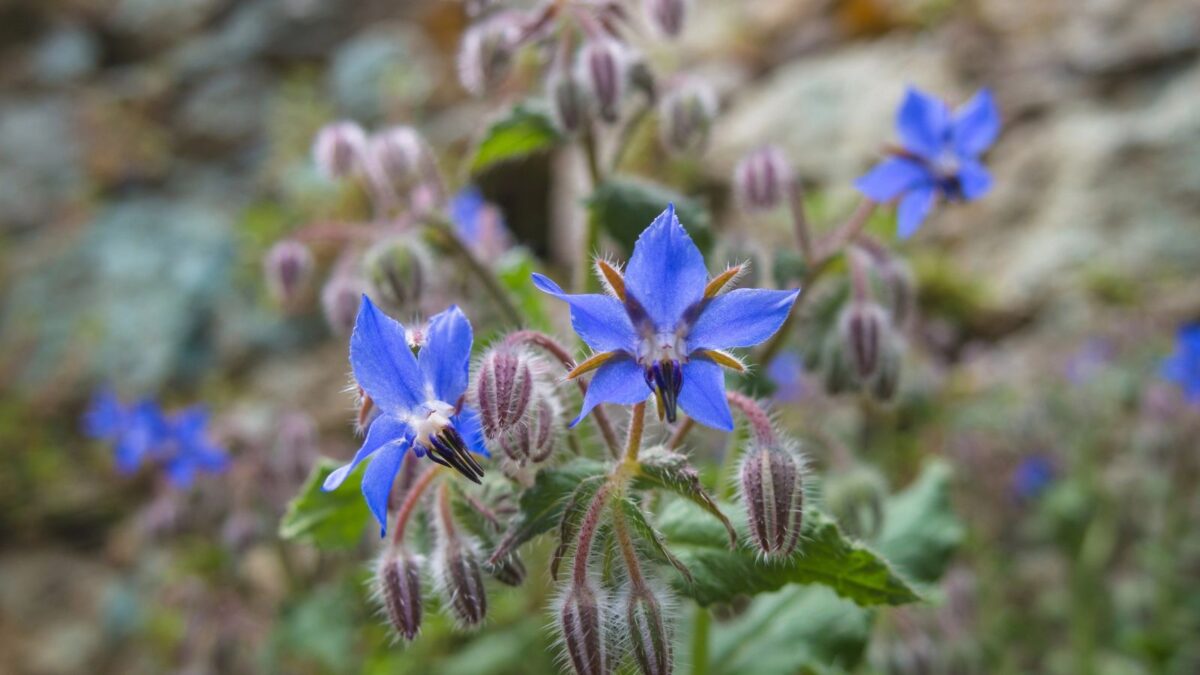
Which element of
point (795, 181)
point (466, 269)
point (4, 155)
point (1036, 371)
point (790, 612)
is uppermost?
point (4, 155)

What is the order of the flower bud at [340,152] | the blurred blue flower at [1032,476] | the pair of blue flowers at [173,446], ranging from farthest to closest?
the blurred blue flower at [1032,476] < the pair of blue flowers at [173,446] < the flower bud at [340,152]

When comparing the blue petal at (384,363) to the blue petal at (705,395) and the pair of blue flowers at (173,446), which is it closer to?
the blue petal at (705,395)

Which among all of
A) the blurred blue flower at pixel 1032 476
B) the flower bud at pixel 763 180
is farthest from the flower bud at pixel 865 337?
the blurred blue flower at pixel 1032 476

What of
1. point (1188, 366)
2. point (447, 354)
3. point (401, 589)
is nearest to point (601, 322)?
point (447, 354)

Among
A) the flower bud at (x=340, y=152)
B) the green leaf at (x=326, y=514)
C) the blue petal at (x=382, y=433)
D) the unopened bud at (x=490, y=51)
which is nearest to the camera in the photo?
the blue petal at (x=382, y=433)

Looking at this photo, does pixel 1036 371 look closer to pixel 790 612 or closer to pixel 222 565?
pixel 790 612

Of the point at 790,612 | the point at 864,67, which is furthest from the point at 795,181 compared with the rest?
the point at 864,67

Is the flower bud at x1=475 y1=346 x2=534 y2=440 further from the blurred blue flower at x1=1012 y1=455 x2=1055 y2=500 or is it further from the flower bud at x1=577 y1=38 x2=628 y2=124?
the blurred blue flower at x1=1012 y1=455 x2=1055 y2=500
